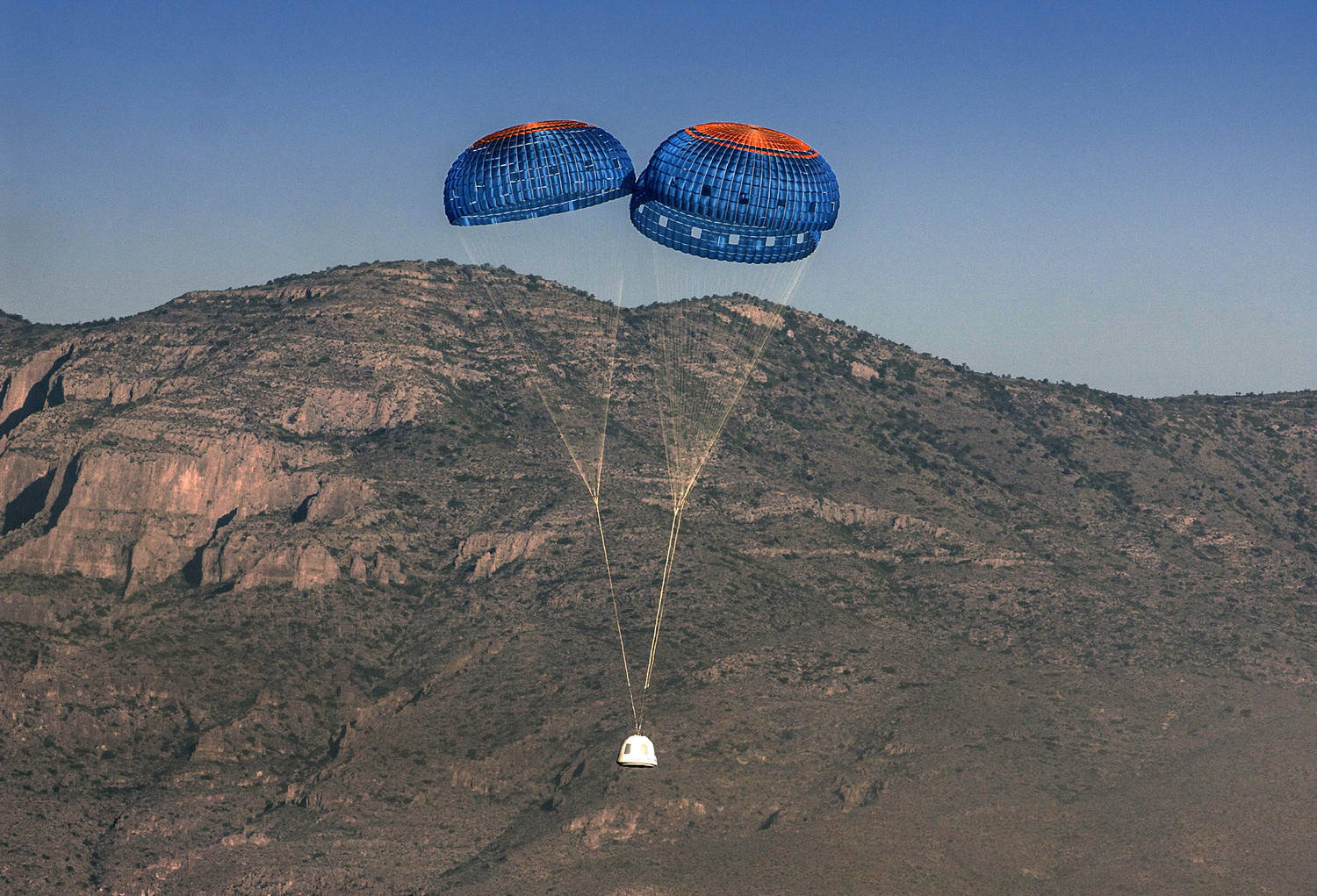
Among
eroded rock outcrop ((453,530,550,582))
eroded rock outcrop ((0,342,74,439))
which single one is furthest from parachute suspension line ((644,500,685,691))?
eroded rock outcrop ((0,342,74,439))

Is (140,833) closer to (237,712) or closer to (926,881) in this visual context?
(237,712)

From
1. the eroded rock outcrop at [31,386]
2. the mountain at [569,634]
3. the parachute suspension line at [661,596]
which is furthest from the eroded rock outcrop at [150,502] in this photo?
the parachute suspension line at [661,596]

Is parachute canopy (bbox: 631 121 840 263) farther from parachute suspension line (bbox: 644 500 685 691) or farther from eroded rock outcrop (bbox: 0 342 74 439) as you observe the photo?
eroded rock outcrop (bbox: 0 342 74 439)

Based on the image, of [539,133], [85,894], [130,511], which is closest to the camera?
[539,133]

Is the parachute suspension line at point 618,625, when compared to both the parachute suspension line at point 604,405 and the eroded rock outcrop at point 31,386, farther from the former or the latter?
the eroded rock outcrop at point 31,386

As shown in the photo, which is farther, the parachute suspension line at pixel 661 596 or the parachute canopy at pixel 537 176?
the parachute suspension line at pixel 661 596

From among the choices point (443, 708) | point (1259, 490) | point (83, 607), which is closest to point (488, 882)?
point (443, 708)

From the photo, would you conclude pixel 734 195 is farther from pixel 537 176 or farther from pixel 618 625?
pixel 618 625
